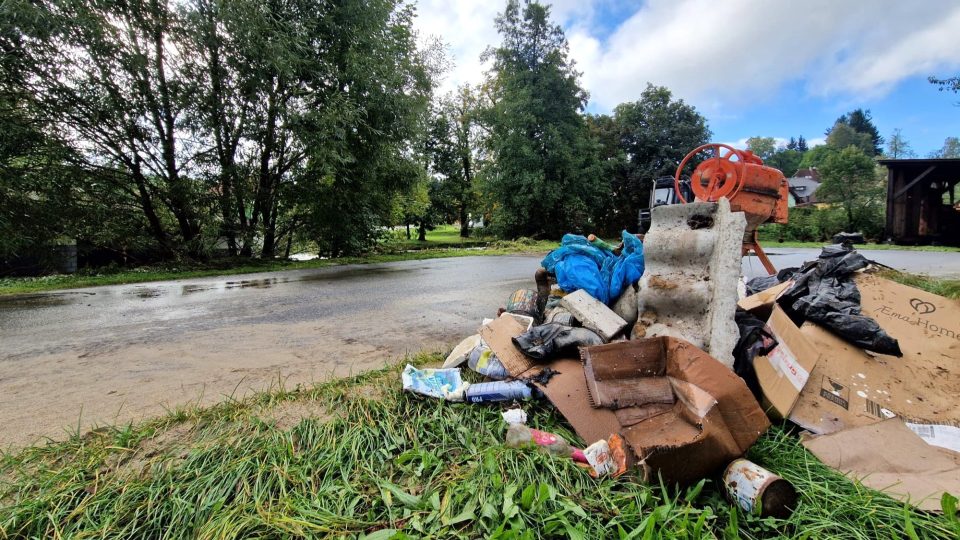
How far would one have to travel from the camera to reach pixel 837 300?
9.00 feet

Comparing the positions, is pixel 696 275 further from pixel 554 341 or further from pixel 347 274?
pixel 347 274

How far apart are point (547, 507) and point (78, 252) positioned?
489 inches

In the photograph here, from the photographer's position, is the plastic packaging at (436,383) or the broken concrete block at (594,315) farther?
the broken concrete block at (594,315)

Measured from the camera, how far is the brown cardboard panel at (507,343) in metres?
2.34

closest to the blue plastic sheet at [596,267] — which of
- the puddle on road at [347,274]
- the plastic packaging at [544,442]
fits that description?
the plastic packaging at [544,442]

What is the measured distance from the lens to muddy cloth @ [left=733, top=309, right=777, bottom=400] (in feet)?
7.13

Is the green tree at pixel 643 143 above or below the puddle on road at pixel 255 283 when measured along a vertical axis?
above

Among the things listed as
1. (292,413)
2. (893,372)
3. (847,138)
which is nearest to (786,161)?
(847,138)

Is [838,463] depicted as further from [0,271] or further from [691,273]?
[0,271]

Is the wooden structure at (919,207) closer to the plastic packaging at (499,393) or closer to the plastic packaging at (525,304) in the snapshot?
the plastic packaging at (525,304)

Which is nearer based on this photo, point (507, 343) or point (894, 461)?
point (894, 461)

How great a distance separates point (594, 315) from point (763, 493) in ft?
4.24

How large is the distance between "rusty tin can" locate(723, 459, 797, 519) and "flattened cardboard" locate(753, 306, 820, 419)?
618mm

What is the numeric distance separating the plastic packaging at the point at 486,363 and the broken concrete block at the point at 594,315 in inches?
24.9
